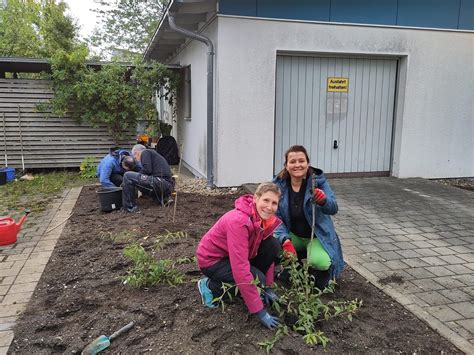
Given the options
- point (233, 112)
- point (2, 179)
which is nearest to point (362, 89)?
point (233, 112)

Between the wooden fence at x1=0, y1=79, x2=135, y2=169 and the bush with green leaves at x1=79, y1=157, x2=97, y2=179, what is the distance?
1.17 feet

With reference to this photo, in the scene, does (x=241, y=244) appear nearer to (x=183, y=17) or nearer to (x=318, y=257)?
(x=318, y=257)

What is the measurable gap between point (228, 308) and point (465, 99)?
24.7 ft

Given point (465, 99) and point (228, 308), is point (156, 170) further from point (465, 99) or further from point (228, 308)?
point (465, 99)

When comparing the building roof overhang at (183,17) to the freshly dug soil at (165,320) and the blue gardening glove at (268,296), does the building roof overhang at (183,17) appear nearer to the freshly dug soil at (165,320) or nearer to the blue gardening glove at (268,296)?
the freshly dug soil at (165,320)

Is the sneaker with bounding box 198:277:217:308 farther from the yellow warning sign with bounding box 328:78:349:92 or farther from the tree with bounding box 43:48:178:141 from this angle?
the tree with bounding box 43:48:178:141

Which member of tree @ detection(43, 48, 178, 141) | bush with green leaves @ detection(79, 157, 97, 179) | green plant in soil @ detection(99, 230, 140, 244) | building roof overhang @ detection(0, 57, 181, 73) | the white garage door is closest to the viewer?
green plant in soil @ detection(99, 230, 140, 244)

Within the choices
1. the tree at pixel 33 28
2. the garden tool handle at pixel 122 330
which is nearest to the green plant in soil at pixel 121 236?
the garden tool handle at pixel 122 330

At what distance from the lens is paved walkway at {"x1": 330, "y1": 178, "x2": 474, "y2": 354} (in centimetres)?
322

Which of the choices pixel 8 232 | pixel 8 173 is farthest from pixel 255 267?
pixel 8 173

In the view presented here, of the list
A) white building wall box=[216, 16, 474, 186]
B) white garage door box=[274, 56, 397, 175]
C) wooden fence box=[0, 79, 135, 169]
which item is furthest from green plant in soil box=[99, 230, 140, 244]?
wooden fence box=[0, 79, 135, 169]

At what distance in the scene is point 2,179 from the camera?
27.1 feet

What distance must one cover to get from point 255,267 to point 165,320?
2.44 ft

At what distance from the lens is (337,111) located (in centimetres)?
807
